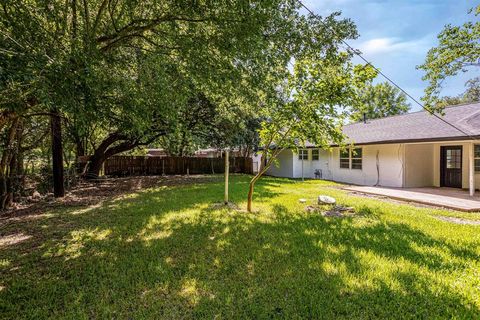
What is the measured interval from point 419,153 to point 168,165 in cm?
1587

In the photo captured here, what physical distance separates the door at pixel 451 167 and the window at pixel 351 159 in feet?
11.4

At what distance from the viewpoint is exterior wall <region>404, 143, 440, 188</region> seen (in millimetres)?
11805

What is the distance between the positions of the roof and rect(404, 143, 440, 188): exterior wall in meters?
0.96

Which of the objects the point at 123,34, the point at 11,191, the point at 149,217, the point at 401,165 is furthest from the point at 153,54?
the point at 401,165

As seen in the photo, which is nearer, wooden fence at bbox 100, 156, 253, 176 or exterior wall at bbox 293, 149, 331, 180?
exterior wall at bbox 293, 149, 331, 180

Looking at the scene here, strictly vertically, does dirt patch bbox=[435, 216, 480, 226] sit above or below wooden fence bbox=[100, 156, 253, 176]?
below

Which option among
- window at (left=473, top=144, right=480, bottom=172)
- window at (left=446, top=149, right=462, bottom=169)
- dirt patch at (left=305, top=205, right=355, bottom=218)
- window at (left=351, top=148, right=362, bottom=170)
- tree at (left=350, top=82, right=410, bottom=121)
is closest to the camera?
dirt patch at (left=305, top=205, right=355, bottom=218)

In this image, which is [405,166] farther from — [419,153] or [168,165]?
[168,165]

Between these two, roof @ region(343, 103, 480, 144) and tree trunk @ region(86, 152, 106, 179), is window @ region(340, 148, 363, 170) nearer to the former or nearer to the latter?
roof @ region(343, 103, 480, 144)

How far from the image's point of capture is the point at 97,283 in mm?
3346

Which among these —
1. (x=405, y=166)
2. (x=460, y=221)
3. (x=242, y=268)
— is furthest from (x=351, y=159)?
(x=242, y=268)

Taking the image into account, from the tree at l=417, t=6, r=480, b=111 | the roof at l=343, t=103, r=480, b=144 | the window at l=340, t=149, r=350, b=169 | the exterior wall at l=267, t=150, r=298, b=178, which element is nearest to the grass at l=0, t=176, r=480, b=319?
the tree at l=417, t=6, r=480, b=111

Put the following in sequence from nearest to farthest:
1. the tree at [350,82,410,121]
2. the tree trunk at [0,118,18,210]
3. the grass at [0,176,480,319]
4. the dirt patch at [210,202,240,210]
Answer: the grass at [0,176,480,319], the dirt patch at [210,202,240,210], the tree trunk at [0,118,18,210], the tree at [350,82,410,121]

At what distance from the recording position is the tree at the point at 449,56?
261 inches
